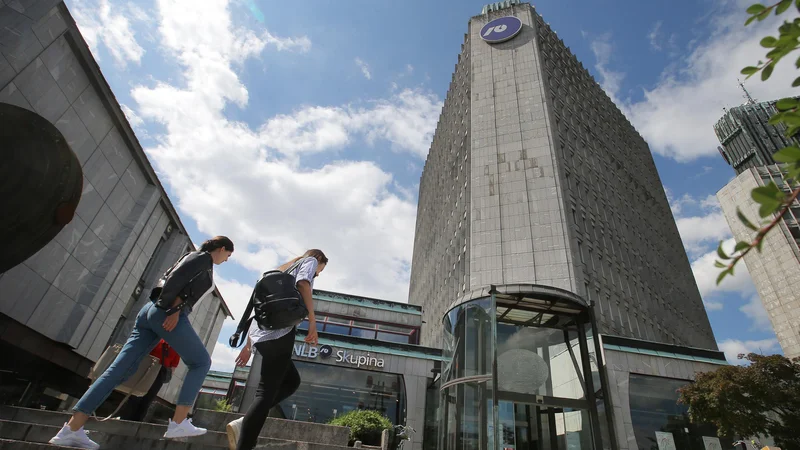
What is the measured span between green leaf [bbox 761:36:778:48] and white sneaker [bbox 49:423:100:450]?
5.84m

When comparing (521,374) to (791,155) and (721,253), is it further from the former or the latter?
(721,253)

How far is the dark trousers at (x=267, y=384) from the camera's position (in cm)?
361

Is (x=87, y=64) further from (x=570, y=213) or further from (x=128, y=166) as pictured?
(x=570, y=213)

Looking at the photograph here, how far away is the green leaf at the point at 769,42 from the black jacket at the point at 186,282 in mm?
4858

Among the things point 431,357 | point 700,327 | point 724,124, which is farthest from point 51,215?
point 724,124

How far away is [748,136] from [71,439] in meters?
113

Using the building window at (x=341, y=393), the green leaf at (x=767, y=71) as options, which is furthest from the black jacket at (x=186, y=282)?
the building window at (x=341, y=393)

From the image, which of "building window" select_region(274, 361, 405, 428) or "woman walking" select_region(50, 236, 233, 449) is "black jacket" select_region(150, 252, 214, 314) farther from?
"building window" select_region(274, 361, 405, 428)

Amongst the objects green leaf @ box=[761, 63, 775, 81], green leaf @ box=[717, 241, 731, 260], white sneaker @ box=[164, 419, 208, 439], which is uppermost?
green leaf @ box=[761, 63, 775, 81]

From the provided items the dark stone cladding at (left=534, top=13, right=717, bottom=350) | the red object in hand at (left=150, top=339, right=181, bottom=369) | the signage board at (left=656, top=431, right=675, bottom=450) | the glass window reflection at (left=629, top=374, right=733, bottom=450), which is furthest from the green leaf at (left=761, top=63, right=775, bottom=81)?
the dark stone cladding at (left=534, top=13, right=717, bottom=350)

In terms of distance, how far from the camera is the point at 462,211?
90.2ft

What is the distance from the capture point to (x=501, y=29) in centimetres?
3191

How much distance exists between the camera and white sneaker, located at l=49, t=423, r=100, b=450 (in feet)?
11.3

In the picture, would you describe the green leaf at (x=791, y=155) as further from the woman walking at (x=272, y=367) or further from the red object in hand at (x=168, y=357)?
the red object in hand at (x=168, y=357)
